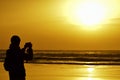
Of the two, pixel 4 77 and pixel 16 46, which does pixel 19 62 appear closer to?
pixel 16 46

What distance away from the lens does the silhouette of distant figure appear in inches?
329

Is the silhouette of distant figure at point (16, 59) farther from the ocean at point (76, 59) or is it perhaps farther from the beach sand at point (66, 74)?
the ocean at point (76, 59)

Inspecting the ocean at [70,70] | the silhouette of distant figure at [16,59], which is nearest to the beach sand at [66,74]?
the ocean at [70,70]

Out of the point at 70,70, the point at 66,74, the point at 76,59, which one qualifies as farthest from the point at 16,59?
the point at 76,59

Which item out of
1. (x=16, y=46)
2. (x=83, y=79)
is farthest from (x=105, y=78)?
(x=16, y=46)

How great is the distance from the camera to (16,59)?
8.49 m

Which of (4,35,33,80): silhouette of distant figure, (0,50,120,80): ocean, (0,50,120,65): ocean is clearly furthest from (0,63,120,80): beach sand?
(0,50,120,65): ocean

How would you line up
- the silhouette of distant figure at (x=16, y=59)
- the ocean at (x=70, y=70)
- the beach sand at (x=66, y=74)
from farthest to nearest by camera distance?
1. the ocean at (x=70, y=70)
2. the beach sand at (x=66, y=74)
3. the silhouette of distant figure at (x=16, y=59)

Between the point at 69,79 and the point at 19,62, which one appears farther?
the point at 69,79

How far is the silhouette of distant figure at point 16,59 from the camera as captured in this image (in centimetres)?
837

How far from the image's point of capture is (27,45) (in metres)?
8.35

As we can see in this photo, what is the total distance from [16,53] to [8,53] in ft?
0.53

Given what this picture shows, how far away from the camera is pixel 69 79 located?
57.7ft

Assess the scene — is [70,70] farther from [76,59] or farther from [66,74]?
[76,59]
